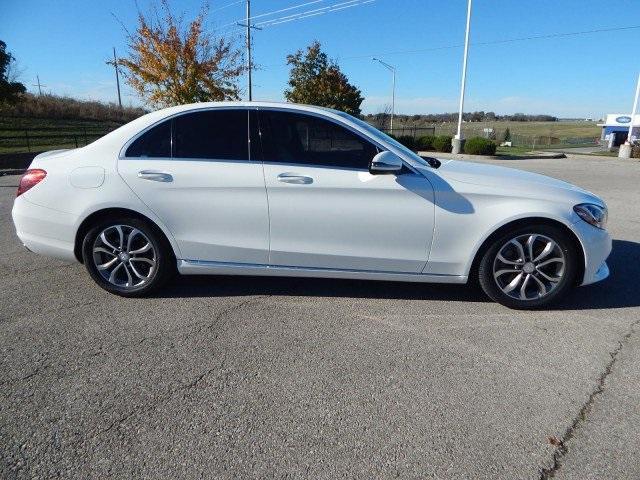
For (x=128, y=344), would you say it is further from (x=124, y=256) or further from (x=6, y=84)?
(x=6, y=84)

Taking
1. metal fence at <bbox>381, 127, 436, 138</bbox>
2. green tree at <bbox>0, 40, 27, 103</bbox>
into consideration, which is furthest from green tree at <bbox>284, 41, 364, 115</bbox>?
green tree at <bbox>0, 40, 27, 103</bbox>

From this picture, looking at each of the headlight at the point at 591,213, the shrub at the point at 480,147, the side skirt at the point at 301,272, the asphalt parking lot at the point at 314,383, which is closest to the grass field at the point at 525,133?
the shrub at the point at 480,147

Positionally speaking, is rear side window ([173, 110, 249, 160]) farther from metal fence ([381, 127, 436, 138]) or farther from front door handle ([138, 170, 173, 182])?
metal fence ([381, 127, 436, 138])

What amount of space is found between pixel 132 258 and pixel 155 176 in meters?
0.76

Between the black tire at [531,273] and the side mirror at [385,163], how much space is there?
1.03 metres

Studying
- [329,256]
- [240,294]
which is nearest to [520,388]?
[329,256]

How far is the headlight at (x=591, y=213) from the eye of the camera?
3.43m

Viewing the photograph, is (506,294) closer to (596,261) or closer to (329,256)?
(596,261)

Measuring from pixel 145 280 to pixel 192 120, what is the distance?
1.45 m

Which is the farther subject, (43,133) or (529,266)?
(43,133)

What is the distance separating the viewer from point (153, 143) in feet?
11.9

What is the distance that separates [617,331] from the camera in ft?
Result: 10.8

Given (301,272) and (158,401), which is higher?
(301,272)

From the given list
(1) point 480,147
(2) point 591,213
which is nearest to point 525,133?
(1) point 480,147
